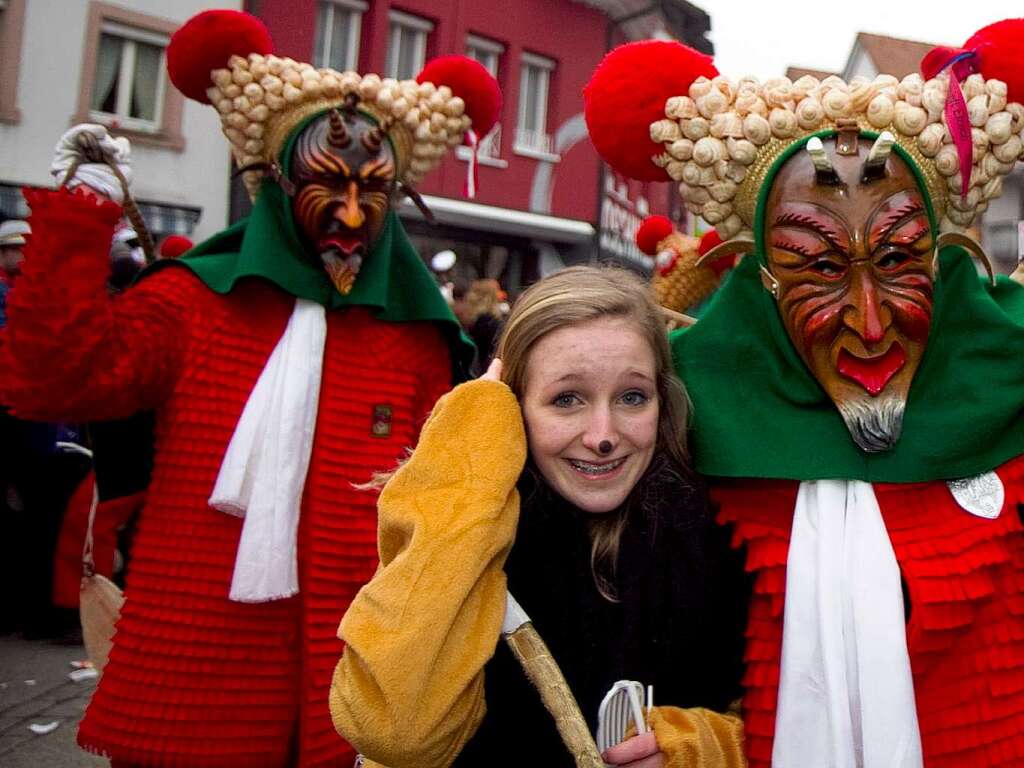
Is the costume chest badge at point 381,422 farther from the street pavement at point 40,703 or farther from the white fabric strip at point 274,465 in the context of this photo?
the street pavement at point 40,703

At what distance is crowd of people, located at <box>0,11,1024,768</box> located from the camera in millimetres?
1475

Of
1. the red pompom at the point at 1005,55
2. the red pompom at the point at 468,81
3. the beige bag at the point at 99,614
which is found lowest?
the beige bag at the point at 99,614

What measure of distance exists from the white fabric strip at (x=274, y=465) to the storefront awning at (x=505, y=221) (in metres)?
8.99

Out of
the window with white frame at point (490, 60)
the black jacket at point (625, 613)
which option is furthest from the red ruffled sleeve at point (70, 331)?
the window with white frame at point (490, 60)

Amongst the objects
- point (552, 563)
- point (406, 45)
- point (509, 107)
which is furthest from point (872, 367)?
point (509, 107)

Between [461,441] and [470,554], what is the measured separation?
0.20 meters

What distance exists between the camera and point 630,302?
5.52 ft

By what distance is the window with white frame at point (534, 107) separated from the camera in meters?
13.3

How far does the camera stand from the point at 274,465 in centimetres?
228

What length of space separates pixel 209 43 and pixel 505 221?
32.8 feet

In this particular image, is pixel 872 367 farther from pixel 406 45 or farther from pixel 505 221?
pixel 406 45

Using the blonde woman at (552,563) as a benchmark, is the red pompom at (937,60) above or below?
above

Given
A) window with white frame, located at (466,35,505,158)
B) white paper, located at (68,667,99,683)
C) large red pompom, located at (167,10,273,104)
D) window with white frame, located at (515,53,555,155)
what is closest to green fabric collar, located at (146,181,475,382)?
large red pompom, located at (167,10,273,104)

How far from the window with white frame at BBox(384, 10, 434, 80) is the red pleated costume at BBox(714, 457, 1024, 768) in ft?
37.2
